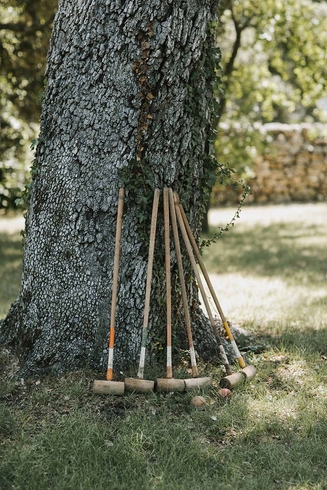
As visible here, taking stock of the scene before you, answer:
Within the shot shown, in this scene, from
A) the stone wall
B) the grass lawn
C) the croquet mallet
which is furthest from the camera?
the stone wall

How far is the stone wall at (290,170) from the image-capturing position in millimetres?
14695

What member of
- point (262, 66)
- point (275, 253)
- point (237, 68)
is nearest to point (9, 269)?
point (275, 253)

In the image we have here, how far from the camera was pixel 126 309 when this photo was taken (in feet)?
12.1

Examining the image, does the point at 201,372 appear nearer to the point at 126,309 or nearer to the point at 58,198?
the point at 126,309

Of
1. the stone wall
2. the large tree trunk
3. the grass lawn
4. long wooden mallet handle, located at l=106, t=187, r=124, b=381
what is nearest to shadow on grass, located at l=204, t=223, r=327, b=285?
the grass lawn

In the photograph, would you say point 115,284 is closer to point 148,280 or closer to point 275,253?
point 148,280

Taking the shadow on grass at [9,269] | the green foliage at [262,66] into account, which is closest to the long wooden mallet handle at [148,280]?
the shadow on grass at [9,269]

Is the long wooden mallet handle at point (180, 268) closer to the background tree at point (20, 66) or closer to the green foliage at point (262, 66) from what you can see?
the background tree at point (20, 66)

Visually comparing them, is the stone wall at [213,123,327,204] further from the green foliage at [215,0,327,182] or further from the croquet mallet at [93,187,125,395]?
the croquet mallet at [93,187,125,395]

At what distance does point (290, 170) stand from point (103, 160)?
11920 mm

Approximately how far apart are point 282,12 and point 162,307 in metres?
7.11

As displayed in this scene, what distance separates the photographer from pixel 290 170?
1495cm

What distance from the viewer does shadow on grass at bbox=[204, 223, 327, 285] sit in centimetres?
754

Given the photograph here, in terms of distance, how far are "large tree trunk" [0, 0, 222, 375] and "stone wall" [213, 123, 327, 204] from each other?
36.0 ft
